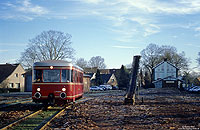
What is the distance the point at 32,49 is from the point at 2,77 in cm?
1210

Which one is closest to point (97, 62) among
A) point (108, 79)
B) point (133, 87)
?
point (108, 79)

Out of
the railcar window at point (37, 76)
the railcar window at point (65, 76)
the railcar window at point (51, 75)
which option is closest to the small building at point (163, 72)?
the railcar window at point (65, 76)

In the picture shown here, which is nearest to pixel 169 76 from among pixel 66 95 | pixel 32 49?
pixel 32 49

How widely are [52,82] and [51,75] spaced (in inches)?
19.0

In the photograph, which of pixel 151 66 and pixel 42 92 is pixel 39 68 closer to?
pixel 42 92

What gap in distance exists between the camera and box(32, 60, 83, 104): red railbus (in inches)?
621

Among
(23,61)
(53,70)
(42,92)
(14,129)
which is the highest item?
(23,61)

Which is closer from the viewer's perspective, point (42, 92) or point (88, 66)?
point (42, 92)

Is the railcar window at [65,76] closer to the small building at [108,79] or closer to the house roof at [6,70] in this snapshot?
the house roof at [6,70]

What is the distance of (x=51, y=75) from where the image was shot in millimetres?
16016

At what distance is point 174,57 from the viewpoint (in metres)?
89.1

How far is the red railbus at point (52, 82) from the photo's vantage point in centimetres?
1578

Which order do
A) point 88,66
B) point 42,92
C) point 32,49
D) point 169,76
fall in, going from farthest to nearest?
point 88,66 < point 169,76 < point 32,49 < point 42,92

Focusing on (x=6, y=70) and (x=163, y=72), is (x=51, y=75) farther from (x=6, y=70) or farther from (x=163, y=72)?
(x=163, y=72)
